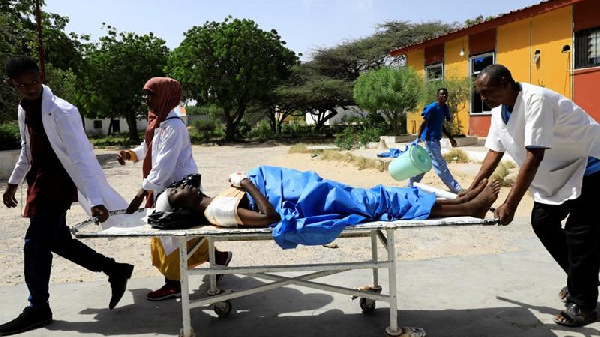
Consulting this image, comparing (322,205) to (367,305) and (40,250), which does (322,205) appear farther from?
(40,250)

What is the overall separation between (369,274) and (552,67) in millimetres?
12738

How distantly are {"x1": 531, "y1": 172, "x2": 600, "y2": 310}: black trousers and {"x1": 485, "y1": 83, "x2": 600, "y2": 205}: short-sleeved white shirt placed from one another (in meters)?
0.10

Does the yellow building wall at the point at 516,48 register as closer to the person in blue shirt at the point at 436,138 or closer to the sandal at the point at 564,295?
the person in blue shirt at the point at 436,138

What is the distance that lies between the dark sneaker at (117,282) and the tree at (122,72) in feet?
92.0

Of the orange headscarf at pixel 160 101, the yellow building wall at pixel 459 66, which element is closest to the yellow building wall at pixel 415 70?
the yellow building wall at pixel 459 66

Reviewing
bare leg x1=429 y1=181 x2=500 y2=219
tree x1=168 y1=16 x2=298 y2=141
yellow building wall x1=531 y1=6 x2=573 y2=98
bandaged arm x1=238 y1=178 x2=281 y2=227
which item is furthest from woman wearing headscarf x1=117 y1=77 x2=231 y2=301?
tree x1=168 y1=16 x2=298 y2=141

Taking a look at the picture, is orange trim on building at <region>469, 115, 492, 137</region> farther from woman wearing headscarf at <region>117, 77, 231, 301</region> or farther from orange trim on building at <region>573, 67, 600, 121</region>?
woman wearing headscarf at <region>117, 77, 231, 301</region>

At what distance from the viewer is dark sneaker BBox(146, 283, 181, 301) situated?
3711 mm

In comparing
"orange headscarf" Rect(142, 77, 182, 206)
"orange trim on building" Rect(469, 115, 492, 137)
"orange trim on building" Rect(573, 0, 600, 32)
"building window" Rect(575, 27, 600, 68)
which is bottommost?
"orange trim on building" Rect(469, 115, 492, 137)

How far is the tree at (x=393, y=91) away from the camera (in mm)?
18141

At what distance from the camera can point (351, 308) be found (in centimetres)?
347

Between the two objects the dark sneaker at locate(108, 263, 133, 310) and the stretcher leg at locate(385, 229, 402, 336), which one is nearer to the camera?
the stretcher leg at locate(385, 229, 402, 336)

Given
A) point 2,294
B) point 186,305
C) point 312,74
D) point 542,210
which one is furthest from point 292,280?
point 312,74

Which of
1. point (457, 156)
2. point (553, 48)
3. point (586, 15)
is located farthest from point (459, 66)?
point (457, 156)
